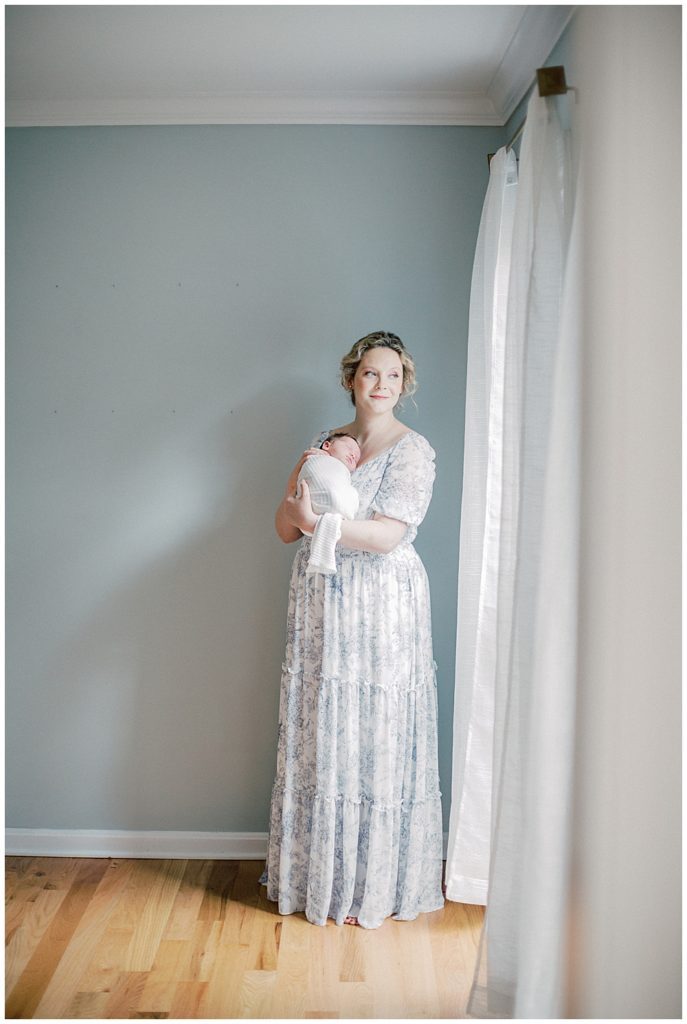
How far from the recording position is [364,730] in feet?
8.29

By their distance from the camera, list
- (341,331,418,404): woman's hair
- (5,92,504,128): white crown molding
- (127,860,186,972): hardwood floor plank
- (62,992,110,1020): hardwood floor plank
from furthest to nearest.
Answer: (5,92,504,128): white crown molding, (341,331,418,404): woman's hair, (127,860,186,972): hardwood floor plank, (62,992,110,1020): hardwood floor plank

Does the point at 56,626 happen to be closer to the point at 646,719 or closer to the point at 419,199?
the point at 419,199

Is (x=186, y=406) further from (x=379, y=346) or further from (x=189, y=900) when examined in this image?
(x=189, y=900)

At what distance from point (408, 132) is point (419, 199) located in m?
0.22

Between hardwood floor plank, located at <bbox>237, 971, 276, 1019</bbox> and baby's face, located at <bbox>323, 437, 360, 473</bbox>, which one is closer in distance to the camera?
hardwood floor plank, located at <bbox>237, 971, 276, 1019</bbox>

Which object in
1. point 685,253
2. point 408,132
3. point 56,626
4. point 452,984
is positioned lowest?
point 452,984

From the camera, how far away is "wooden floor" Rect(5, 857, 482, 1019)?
7.07ft

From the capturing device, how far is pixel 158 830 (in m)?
2.98

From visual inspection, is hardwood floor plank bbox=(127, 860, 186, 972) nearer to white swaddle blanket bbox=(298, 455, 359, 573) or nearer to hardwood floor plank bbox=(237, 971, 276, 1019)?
hardwood floor plank bbox=(237, 971, 276, 1019)

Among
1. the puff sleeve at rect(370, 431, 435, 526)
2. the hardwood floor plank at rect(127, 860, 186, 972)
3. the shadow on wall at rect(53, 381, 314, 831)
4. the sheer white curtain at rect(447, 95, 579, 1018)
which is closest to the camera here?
the sheer white curtain at rect(447, 95, 579, 1018)

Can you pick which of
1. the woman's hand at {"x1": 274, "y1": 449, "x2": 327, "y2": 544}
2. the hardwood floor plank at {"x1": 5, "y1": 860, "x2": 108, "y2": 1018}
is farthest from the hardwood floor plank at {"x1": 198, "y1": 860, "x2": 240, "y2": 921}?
the woman's hand at {"x1": 274, "y1": 449, "x2": 327, "y2": 544}

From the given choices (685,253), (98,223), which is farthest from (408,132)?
(685,253)

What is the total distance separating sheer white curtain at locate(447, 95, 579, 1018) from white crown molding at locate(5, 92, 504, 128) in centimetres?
115

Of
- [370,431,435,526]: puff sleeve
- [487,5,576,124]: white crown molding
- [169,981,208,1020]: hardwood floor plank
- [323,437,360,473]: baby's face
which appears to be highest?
[487,5,576,124]: white crown molding
